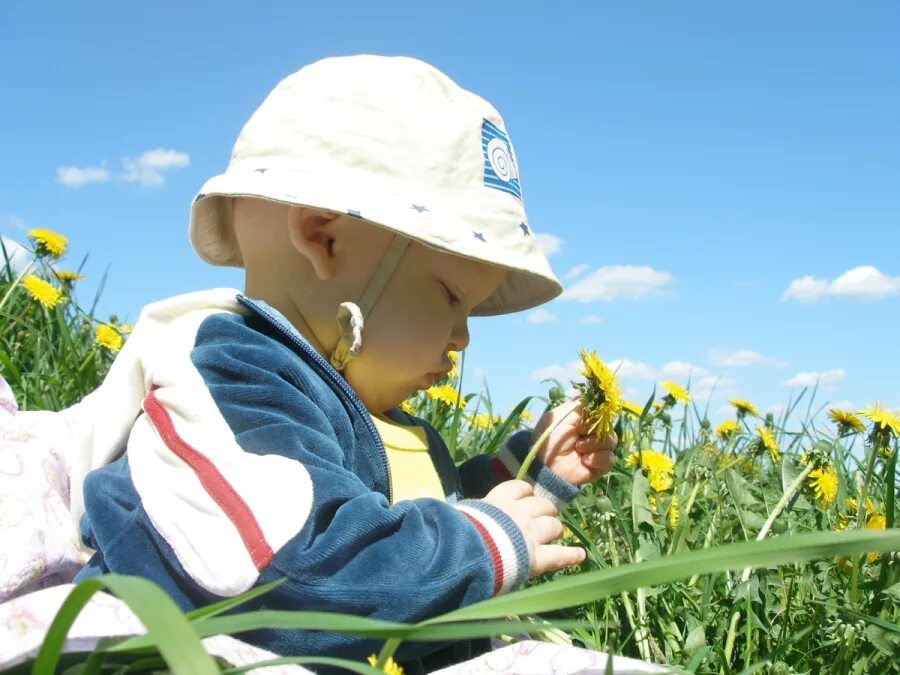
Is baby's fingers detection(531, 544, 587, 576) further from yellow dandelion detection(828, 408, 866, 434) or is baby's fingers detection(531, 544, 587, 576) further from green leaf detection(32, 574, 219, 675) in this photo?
yellow dandelion detection(828, 408, 866, 434)

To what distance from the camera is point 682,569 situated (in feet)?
2.66

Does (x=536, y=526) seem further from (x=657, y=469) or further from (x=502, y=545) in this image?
(x=657, y=469)

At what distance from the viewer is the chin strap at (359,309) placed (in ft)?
5.33

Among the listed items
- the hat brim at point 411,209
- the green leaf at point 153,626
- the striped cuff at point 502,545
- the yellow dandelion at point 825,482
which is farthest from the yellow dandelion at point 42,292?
the green leaf at point 153,626

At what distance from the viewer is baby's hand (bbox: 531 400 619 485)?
204cm

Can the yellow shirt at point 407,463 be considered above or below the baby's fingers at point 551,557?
above

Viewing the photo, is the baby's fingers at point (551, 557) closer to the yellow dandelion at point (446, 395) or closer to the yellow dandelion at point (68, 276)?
the yellow dandelion at point (446, 395)

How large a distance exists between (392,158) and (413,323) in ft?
0.94

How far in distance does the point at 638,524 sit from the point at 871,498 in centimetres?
91

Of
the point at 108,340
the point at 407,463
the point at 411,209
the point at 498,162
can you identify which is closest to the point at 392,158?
the point at 411,209

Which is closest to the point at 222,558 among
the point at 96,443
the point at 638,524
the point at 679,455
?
the point at 96,443

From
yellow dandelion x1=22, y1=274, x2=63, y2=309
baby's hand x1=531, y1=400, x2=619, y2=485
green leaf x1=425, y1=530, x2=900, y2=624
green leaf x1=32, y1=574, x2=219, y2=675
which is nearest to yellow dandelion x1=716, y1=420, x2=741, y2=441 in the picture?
baby's hand x1=531, y1=400, x2=619, y2=485

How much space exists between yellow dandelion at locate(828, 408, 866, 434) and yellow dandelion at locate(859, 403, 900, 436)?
1.55 feet

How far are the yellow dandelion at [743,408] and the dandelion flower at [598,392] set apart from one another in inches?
69.3
